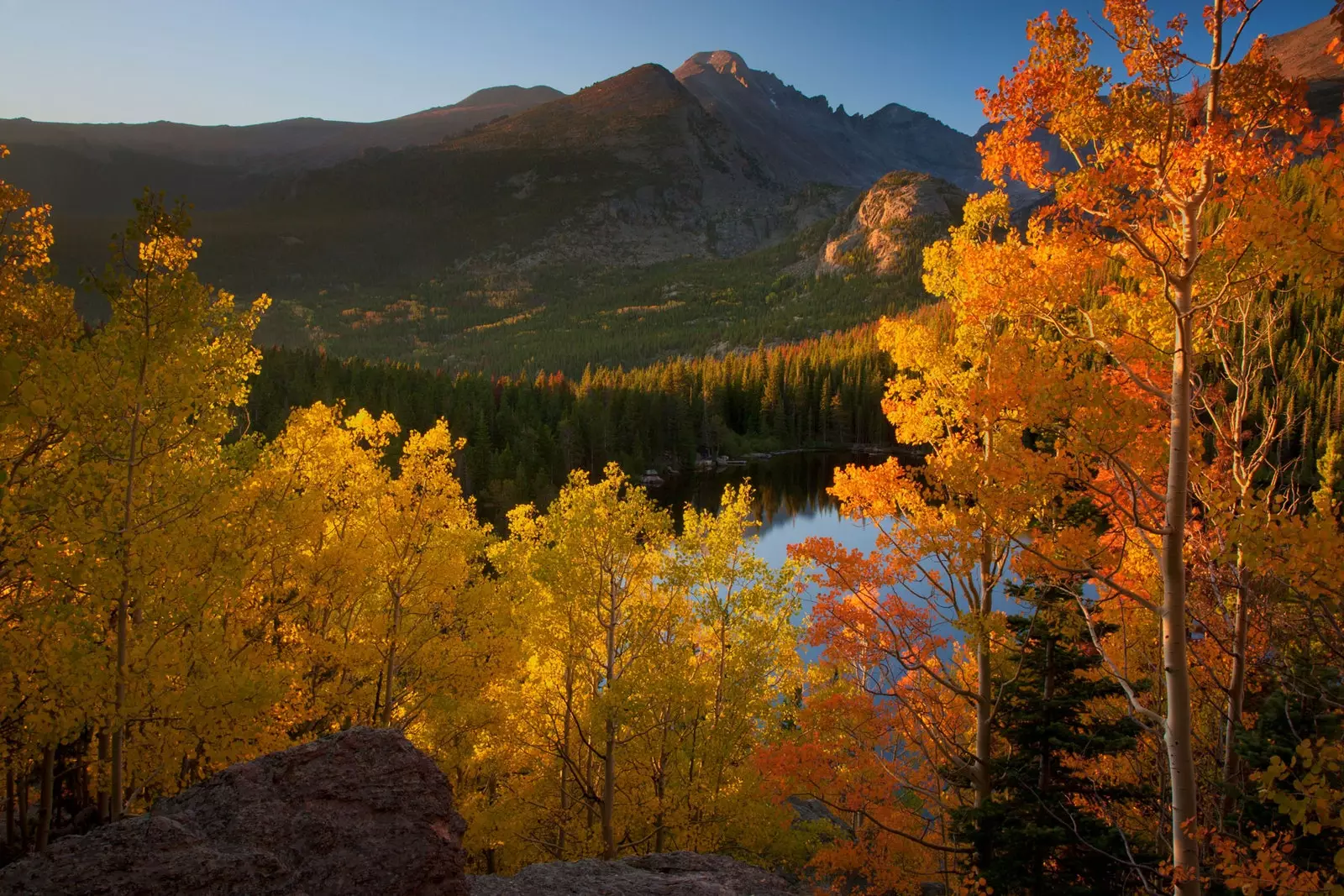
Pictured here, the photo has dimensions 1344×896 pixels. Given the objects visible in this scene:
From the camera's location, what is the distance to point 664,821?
582 inches

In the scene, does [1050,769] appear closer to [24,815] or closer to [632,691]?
[632,691]

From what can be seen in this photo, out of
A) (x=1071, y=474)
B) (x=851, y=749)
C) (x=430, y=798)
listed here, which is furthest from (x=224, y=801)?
(x=851, y=749)

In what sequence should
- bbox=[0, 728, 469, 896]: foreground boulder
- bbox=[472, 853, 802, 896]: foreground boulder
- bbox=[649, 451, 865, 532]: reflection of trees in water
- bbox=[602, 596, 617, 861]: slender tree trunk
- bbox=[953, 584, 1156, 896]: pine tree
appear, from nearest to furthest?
bbox=[0, 728, 469, 896]: foreground boulder < bbox=[472, 853, 802, 896]: foreground boulder < bbox=[953, 584, 1156, 896]: pine tree < bbox=[602, 596, 617, 861]: slender tree trunk < bbox=[649, 451, 865, 532]: reflection of trees in water

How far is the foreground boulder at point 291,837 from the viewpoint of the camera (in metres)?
5.58

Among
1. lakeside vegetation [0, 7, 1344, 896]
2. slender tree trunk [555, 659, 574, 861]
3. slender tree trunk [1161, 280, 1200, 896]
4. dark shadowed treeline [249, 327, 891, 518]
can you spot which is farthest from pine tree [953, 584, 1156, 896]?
dark shadowed treeline [249, 327, 891, 518]

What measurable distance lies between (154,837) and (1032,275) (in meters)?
9.96

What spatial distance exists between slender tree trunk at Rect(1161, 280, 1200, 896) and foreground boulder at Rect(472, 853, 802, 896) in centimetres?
517

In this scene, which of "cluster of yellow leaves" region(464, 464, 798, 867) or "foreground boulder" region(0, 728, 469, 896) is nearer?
"foreground boulder" region(0, 728, 469, 896)

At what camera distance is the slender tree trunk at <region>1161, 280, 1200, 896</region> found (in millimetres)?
5652

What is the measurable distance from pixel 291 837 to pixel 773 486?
246 ft

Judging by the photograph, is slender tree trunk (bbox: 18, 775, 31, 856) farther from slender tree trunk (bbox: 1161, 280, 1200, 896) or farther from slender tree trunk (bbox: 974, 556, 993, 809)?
slender tree trunk (bbox: 1161, 280, 1200, 896)

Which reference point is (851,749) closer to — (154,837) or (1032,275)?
(1032,275)

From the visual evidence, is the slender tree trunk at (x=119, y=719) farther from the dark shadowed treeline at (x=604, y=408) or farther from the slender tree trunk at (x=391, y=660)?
the dark shadowed treeline at (x=604, y=408)

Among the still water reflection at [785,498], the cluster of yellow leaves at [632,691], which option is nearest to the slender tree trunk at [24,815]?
the cluster of yellow leaves at [632,691]
